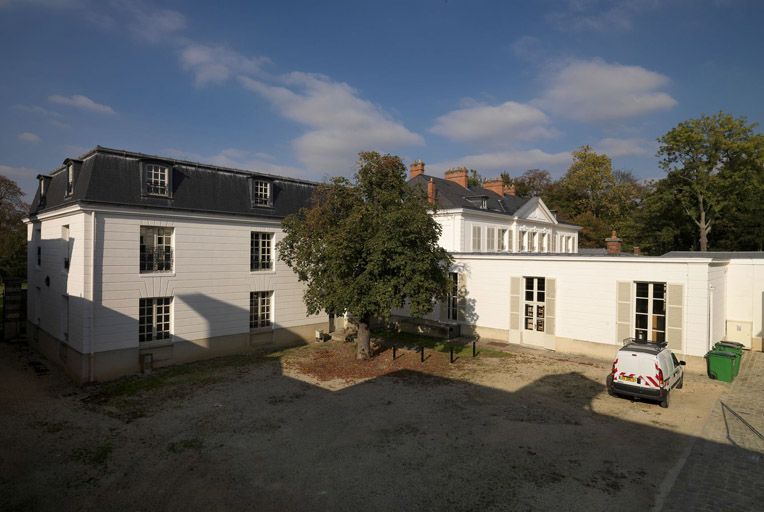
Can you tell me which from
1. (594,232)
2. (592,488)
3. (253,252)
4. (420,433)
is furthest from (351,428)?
(594,232)

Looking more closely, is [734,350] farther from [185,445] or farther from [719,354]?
[185,445]

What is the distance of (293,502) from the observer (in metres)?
8.80

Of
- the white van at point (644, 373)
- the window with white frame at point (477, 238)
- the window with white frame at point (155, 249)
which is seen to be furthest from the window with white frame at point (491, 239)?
the window with white frame at point (155, 249)

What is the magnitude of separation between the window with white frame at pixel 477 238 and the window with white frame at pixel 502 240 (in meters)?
3.25

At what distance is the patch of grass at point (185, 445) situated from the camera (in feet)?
37.1

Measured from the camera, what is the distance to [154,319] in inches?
747

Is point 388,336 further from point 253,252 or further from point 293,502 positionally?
point 293,502

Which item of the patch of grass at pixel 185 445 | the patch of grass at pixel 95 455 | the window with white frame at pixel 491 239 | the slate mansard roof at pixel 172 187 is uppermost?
the slate mansard roof at pixel 172 187

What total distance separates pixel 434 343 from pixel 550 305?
6355 millimetres

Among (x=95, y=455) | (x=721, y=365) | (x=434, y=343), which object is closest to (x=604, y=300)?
(x=721, y=365)

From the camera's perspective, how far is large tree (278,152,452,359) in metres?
17.5

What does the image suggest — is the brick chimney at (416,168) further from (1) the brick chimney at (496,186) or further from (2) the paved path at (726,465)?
(2) the paved path at (726,465)

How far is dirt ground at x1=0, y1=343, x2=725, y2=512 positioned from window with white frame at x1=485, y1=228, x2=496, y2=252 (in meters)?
17.1

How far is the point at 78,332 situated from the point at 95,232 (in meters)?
4.11
